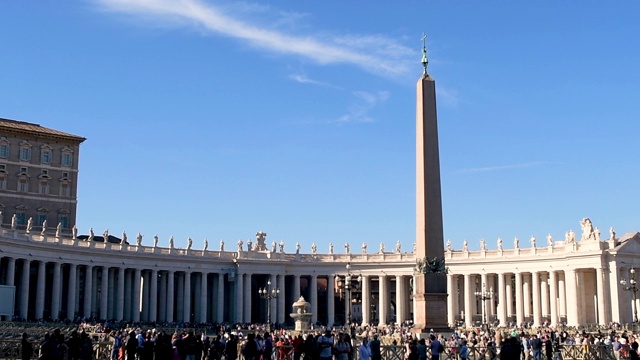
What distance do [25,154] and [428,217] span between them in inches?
2103

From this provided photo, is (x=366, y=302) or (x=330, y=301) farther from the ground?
(x=330, y=301)

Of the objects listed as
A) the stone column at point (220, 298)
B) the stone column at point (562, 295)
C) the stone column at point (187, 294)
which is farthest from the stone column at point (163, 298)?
the stone column at point (562, 295)

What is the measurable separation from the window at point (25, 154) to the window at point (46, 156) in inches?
51.5

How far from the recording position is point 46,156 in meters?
80.1

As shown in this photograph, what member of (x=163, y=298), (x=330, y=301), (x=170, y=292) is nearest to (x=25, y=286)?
(x=170, y=292)

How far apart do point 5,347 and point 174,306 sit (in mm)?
50314

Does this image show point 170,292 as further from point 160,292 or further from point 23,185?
point 23,185

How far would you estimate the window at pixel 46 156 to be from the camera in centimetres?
7962

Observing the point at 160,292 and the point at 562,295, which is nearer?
the point at 562,295

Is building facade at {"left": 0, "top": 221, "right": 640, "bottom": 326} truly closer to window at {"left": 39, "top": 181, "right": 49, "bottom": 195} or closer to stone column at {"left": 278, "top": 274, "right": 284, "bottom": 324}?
stone column at {"left": 278, "top": 274, "right": 284, "bottom": 324}

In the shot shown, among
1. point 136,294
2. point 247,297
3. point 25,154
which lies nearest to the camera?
point 136,294

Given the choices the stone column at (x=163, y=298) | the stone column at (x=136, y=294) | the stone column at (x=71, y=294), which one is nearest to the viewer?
the stone column at (x=71, y=294)

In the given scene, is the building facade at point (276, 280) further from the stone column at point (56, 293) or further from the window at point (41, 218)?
the window at point (41, 218)

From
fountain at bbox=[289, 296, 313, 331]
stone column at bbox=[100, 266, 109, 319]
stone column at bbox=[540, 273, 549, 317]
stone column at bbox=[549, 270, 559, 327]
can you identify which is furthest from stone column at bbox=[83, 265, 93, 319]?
stone column at bbox=[540, 273, 549, 317]
